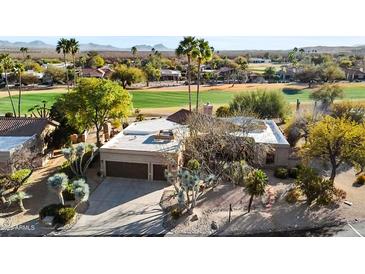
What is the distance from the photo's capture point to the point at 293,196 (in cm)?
2403

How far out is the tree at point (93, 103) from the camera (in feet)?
106

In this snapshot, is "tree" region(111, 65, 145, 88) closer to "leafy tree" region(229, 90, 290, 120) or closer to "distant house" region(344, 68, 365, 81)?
"leafy tree" region(229, 90, 290, 120)

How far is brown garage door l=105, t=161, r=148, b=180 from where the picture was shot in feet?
90.1

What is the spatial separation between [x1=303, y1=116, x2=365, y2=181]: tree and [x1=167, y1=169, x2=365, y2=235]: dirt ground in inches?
128

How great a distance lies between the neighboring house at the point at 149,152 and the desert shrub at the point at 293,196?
5.82 metres

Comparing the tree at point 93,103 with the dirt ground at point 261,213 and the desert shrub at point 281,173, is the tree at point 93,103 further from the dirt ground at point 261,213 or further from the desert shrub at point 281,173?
the desert shrub at point 281,173

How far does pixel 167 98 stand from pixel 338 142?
47328mm

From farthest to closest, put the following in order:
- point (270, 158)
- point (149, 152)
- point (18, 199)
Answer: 1. point (270, 158)
2. point (149, 152)
3. point (18, 199)

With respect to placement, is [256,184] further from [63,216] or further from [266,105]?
[266,105]

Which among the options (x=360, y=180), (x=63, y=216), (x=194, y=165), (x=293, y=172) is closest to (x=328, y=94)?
(x=360, y=180)

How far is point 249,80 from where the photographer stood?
9838 centimetres

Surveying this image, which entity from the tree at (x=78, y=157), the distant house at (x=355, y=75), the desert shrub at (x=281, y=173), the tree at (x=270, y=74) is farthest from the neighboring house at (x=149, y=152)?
the distant house at (x=355, y=75)

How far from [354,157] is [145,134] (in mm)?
17020

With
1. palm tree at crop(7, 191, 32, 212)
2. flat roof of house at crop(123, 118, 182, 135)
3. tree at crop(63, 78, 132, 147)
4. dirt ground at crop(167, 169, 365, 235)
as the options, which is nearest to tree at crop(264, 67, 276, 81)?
flat roof of house at crop(123, 118, 182, 135)
